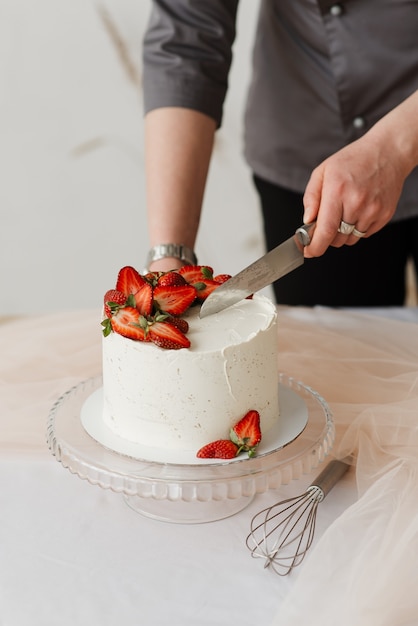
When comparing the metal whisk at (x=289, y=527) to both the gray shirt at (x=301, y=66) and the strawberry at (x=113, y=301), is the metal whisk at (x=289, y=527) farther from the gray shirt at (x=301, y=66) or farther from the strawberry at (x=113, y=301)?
the gray shirt at (x=301, y=66)

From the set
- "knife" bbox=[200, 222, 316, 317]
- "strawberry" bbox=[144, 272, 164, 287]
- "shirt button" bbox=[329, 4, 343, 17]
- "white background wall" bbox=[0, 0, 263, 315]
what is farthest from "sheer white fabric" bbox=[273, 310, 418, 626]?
"white background wall" bbox=[0, 0, 263, 315]

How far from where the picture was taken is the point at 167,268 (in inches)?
61.2

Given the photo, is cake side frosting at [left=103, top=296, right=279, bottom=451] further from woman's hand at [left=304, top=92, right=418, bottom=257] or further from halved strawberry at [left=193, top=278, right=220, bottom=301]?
woman's hand at [left=304, top=92, right=418, bottom=257]

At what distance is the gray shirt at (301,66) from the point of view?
169 centimetres

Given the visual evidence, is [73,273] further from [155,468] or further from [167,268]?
[155,468]

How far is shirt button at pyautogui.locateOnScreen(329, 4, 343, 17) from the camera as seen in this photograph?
1689mm

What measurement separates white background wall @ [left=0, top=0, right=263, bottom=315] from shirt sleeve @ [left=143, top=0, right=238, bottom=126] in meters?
1.39

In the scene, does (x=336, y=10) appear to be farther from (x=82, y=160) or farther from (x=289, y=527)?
(x=82, y=160)

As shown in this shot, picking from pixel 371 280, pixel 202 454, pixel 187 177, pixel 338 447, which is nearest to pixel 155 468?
pixel 202 454

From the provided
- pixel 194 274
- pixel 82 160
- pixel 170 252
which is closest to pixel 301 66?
pixel 170 252

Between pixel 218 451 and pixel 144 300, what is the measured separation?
237 mm

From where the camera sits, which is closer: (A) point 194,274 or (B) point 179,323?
(B) point 179,323

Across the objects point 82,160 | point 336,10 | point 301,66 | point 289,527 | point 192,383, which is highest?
point 336,10

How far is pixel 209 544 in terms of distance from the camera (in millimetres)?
982
